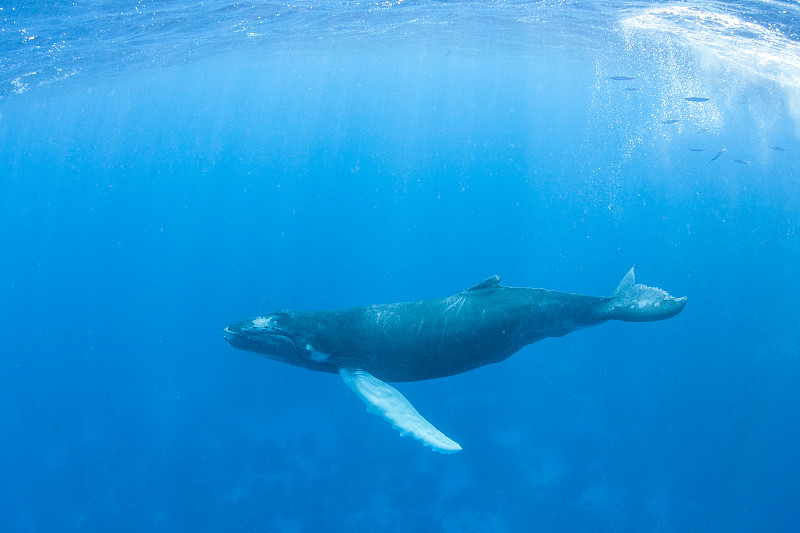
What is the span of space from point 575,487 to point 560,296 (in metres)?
13.1

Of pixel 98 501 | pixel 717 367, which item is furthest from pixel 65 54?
pixel 717 367

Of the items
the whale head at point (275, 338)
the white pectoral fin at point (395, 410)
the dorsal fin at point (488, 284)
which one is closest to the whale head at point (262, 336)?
the whale head at point (275, 338)

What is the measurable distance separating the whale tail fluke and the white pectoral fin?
3368 millimetres

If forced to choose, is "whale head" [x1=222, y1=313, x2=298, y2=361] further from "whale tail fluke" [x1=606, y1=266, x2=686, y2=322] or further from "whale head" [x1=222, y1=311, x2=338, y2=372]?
"whale tail fluke" [x1=606, y1=266, x2=686, y2=322]

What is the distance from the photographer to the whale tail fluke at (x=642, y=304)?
7.01 meters

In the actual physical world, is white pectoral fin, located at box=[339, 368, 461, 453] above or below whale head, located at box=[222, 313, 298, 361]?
below

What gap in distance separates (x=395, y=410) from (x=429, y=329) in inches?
50.1

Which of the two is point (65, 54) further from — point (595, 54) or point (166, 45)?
point (595, 54)

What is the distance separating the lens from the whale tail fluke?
276 inches

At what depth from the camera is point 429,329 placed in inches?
267

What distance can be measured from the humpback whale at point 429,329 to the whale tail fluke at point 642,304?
0.01m

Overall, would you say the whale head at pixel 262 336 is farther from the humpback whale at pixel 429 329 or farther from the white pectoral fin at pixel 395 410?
the white pectoral fin at pixel 395 410

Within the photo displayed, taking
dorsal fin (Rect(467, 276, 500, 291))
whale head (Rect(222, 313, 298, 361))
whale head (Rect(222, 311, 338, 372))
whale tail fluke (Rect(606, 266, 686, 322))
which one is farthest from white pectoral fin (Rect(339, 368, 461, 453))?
whale tail fluke (Rect(606, 266, 686, 322))

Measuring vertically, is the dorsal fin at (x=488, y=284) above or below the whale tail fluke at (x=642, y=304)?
above
